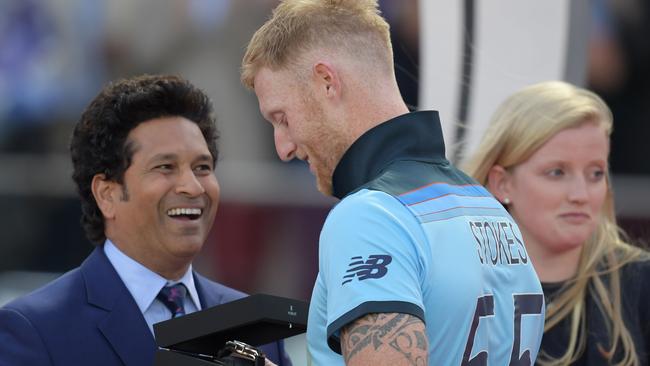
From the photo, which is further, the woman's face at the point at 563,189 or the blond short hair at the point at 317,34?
the woman's face at the point at 563,189

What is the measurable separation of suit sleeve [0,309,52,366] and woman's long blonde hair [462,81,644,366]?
1.32m

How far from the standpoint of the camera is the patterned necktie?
2.95 metres

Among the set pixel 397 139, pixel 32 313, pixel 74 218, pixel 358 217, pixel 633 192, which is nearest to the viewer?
pixel 358 217

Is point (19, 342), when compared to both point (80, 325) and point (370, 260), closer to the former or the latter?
point (80, 325)

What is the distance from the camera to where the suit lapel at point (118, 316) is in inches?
109

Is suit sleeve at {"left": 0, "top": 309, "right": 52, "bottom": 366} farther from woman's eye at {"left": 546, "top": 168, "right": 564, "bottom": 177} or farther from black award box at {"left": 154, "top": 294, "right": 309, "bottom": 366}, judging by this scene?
woman's eye at {"left": 546, "top": 168, "right": 564, "bottom": 177}

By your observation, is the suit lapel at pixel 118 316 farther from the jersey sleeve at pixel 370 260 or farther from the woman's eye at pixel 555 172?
the woman's eye at pixel 555 172

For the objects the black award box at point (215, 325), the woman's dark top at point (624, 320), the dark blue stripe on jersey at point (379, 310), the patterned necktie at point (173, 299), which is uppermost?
the dark blue stripe on jersey at point (379, 310)

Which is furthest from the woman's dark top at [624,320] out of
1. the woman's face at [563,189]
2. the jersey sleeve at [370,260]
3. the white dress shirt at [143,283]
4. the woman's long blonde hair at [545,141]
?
the jersey sleeve at [370,260]

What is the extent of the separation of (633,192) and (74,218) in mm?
2323

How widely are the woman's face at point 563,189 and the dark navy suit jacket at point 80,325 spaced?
3.66 ft

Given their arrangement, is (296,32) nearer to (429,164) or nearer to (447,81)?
(429,164)

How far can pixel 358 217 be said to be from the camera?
6.33ft

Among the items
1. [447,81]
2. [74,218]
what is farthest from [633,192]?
[74,218]
